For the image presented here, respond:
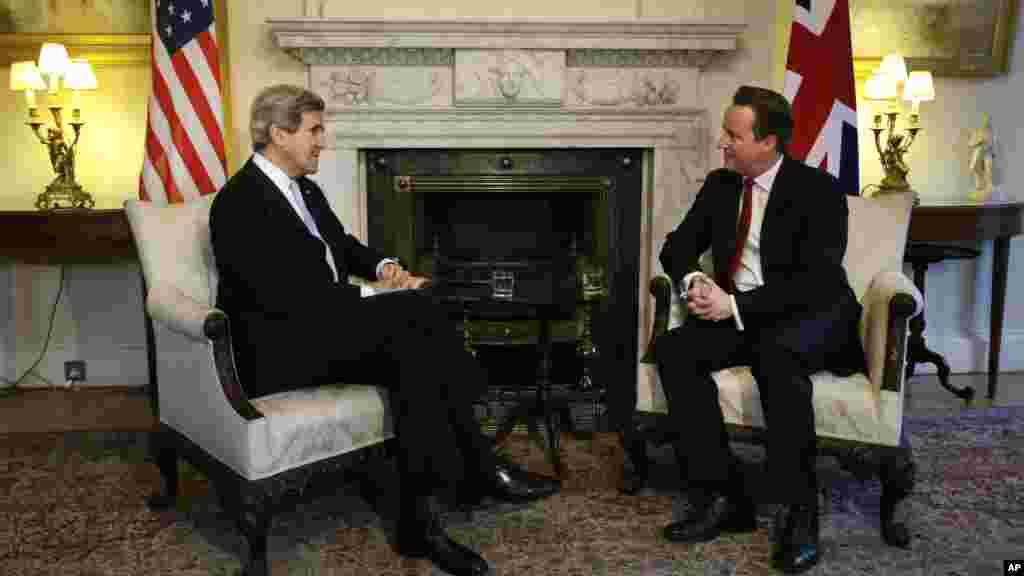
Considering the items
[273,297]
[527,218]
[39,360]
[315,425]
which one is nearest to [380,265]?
[273,297]

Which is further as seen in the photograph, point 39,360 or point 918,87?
point 39,360

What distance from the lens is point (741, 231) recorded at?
119 inches

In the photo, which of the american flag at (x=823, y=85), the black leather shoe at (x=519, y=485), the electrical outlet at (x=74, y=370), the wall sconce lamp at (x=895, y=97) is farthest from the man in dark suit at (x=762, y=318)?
the electrical outlet at (x=74, y=370)

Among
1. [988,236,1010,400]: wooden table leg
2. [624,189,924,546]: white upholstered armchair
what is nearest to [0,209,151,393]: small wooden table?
[624,189,924,546]: white upholstered armchair

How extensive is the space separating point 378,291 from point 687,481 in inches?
43.3

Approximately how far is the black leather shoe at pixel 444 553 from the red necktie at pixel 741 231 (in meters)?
1.20

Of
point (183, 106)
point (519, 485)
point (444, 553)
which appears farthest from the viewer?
point (183, 106)

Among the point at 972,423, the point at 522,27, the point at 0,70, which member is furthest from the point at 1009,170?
the point at 0,70

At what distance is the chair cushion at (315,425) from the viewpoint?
8.11 feet

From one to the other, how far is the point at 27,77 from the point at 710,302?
2991 mm

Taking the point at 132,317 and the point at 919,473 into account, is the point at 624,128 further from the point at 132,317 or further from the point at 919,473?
the point at 132,317

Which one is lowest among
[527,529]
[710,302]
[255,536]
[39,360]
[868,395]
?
[527,529]

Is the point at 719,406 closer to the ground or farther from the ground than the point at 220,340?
closer to the ground

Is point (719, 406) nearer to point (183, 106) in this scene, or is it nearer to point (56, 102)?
point (183, 106)
